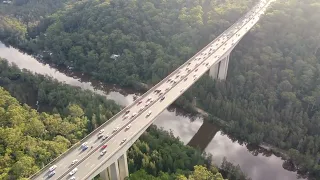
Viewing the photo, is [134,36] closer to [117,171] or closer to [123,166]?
[123,166]

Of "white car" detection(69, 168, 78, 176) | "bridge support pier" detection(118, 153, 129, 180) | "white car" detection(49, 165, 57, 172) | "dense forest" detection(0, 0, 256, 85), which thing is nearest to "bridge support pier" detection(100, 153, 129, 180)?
"bridge support pier" detection(118, 153, 129, 180)

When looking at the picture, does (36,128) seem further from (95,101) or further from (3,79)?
(3,79)

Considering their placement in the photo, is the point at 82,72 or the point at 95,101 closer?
the point at 95,101

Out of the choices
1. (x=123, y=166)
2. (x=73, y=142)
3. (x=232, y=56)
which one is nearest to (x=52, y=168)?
(x=73, y=142)

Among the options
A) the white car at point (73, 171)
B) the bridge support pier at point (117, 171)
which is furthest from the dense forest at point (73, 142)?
the white car at point (73, 171)

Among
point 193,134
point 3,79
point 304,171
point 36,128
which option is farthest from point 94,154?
point 3,79

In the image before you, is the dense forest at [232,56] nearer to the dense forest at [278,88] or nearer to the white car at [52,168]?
the dense forest at [278,88]
